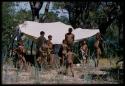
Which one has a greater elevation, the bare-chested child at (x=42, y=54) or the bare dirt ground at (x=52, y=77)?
the bare-chested child at (x=42, y=54)

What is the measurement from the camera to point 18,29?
58.7ft

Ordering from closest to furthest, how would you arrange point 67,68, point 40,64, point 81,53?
1. point 67,68
2. point 40,64
3. point 81,53

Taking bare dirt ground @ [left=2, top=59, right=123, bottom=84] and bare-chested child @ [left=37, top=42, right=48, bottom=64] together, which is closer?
bare dirt ground @ [left=2, top=59, right=123, bottom=84]

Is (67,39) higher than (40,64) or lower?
higher

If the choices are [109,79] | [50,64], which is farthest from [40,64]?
[109,79]

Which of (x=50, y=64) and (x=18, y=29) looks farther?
(x=18, y=29)

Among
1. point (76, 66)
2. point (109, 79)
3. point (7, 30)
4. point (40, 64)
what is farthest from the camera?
point (7, 30)

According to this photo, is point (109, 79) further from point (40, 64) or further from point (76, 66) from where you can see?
point (76, 66)

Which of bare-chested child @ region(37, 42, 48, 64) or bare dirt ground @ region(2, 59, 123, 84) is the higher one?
bare-chested child @ region(37, 42, 48, 64)

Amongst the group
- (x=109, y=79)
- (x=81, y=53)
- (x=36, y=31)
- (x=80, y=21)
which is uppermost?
(x=80, y=21)

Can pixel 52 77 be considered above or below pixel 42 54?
below

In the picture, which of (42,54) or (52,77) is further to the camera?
(42,54)

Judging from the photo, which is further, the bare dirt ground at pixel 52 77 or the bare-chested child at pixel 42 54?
the bare-chested child at pixel 42 54

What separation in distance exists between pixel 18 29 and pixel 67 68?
19.9ft
